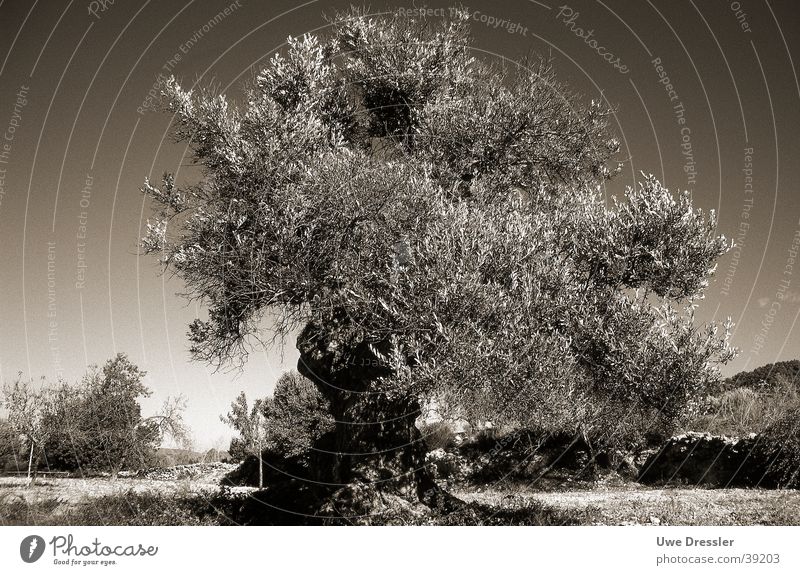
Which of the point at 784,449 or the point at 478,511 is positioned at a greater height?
the point at 478,511

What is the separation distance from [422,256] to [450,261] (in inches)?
22.0

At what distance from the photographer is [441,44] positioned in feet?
48.8

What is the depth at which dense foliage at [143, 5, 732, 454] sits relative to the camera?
384 inches

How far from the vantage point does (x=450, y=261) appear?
9.92m

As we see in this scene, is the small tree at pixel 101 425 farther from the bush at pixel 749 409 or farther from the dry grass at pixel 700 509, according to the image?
the bush at pixel 749 409

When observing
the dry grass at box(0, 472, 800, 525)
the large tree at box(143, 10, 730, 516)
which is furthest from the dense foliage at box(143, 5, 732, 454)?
the dry grass at box(0, 472, 800, 525)

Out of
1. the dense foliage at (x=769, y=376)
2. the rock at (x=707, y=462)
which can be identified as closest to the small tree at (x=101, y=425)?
the rock at (x=707, y=462)

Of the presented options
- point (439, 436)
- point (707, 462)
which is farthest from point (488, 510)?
point (439, 436)

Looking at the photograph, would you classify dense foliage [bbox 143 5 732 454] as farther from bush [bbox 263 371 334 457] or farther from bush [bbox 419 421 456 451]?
bush [bbox 419 421 456 451]

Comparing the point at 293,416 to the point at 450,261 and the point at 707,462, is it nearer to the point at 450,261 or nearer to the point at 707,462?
the point at 707,462

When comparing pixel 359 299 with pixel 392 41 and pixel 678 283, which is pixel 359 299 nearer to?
pixel 678 283
